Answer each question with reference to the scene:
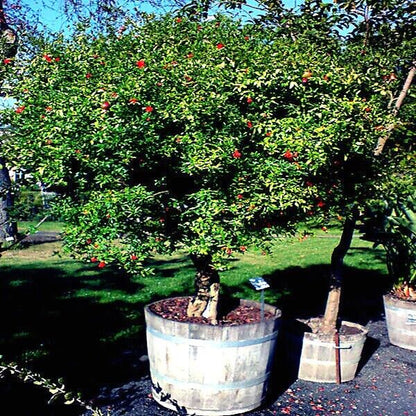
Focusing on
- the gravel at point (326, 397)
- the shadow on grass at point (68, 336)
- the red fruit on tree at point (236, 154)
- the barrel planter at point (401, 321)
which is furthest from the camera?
the barrel planter at point (401, 321)

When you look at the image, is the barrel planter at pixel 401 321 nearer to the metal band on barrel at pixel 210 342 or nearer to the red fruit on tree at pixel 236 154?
the metal band on barrel at pixel 210 342

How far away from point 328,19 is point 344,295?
4.75 meters

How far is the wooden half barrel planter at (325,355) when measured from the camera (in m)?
5.11

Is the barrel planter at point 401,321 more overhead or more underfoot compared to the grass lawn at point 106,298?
more overhead

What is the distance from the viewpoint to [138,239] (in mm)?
4055

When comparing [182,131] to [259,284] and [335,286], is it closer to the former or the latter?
[259,284]

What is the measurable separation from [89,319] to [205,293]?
254 cm

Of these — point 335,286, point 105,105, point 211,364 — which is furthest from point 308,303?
point 105,105

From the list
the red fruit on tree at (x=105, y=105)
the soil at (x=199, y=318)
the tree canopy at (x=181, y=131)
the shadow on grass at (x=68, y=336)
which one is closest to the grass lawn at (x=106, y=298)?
the shadow on grass at (x=68, y=336)

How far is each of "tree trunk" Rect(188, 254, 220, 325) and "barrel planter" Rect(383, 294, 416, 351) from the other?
262cm

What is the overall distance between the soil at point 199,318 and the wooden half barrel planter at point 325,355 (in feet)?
1.68

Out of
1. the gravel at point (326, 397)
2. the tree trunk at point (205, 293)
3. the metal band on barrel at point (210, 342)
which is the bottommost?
the gravel at point (326, 397)

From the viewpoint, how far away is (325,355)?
202 inches

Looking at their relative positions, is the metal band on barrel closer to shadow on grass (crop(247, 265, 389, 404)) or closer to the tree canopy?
the tree canopy
